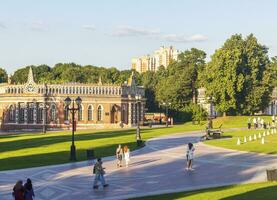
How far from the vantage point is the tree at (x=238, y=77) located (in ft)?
309

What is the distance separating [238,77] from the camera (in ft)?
309

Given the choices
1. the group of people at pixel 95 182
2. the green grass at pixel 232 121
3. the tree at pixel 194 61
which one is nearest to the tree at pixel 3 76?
the tree at pixel 194 61

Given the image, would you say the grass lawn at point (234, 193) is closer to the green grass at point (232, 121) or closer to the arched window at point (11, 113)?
the green grass at point (232, 121)

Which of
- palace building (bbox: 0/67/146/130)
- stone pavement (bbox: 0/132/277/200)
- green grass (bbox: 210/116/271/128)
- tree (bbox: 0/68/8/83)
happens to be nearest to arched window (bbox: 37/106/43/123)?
palace building (bbox: 0/67/146/130)

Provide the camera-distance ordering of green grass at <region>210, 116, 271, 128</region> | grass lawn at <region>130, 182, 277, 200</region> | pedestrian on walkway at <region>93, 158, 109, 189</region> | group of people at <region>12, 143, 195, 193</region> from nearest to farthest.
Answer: group of people at <region>12, 143, 195, 193</region> < grass lawn at <region>130, 182, 277, 200</region> < pedestrian on walkway at <region>93, 158, 109, 189</region> < green grass at <region>210, 116, 271, 128</region>

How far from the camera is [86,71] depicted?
143 meters

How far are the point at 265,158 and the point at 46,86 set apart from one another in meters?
67.1

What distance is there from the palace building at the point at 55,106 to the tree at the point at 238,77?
1895 centimetres

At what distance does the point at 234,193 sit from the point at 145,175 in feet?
27.7

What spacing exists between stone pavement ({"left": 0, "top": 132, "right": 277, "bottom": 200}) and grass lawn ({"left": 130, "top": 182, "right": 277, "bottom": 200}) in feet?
4.39

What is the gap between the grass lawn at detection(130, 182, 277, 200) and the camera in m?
21.2

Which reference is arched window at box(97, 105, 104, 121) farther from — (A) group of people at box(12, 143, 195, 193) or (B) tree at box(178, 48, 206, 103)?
(A) group of people at box(12, 143, 195, 193)

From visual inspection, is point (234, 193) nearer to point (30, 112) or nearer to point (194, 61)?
point (30, 112)

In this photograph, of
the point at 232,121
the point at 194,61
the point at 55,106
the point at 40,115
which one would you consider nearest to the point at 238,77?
the point at 232,121
